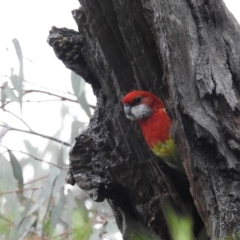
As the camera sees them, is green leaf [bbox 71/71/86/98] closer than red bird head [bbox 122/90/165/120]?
No

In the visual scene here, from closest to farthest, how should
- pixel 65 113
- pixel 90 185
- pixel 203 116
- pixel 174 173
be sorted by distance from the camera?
pixel 203 116 < pixel 90 185 < pixel 174 173 < pixel 65 113

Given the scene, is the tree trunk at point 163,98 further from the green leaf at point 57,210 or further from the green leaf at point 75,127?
the green leaf at point 75,127

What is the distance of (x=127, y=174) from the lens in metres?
2.17

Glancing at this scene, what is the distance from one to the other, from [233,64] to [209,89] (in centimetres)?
16

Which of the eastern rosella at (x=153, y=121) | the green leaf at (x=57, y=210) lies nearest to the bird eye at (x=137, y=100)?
the eastern rosella at (x=153, y=121)

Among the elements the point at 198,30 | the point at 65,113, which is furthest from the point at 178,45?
the point at 65,113

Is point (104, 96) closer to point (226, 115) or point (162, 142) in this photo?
point (162, 142)

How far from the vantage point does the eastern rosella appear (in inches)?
89.7

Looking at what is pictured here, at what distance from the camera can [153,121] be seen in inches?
97.9

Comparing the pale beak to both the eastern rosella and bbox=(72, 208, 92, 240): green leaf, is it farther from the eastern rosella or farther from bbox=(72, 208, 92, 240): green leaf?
bbox=(72, 208, 92, 240): green leaf

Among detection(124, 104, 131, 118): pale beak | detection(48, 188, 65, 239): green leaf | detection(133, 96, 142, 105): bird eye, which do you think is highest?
detection(133, 96, 142, 105): bird eye

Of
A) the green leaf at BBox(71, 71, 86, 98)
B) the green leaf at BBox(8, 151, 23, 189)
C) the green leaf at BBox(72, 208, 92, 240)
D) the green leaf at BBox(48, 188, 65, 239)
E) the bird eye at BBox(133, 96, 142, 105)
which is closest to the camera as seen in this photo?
the green leaf at BBox(72, 208, 92, 240)

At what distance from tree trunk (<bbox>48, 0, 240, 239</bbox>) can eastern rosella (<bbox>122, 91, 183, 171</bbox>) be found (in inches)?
1.5

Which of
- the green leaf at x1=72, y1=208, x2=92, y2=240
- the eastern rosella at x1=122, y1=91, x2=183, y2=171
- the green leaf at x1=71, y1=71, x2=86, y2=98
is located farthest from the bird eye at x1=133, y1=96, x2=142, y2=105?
the green leaf at x1=72, y1=208, x2=92, y2=240
